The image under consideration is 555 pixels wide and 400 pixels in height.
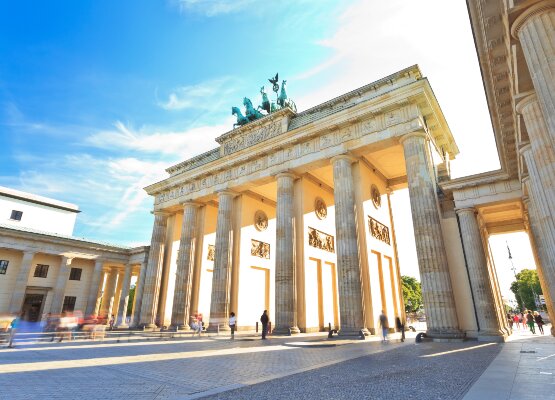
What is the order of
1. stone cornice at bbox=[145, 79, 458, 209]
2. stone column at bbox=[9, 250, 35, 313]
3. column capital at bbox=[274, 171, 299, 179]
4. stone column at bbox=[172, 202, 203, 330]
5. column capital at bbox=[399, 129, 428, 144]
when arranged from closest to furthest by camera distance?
column capital at bbox=[399, 129, 428, 144]
stone cornice at bbox=[145, 79, 458, 209]
column capital at bbox=[274, 171, 299, 179]
stone column at bbox=[172, 202, 203, 330]
stone column at bbox=[9, 250, 35, 313]

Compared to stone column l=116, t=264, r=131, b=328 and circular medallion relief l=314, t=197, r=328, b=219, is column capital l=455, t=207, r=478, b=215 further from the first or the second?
stone column l=116, t=264, r=131, b=328

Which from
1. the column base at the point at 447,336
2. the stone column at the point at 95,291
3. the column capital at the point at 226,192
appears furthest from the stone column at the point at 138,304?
the column base at the point at 447,336

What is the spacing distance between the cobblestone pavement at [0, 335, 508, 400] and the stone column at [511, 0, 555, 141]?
5561 mm

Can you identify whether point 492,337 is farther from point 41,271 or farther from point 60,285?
point 41,271

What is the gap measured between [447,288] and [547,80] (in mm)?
10869

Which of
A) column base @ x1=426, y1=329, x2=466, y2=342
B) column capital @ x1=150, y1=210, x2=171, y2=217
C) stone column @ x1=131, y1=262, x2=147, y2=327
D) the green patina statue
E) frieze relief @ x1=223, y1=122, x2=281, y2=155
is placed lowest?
column base @ x1=426, y1=329, x2=466, y2=342

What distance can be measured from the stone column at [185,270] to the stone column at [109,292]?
17.8 metres

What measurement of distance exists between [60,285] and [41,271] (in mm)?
2893

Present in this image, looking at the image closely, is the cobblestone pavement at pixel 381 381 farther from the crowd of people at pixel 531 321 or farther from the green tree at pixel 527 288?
the green tree at pixel 527 288

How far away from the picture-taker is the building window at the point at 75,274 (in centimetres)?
3561

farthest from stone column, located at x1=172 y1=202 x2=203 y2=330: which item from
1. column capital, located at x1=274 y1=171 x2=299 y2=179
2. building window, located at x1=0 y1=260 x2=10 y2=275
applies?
building window, located at x1=0 y1=260 x2=10 y2=275

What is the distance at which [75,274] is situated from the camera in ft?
118

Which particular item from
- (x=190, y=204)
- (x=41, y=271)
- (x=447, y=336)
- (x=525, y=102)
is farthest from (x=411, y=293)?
(x=525, y=102)

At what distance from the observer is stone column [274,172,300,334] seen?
18.9 m
